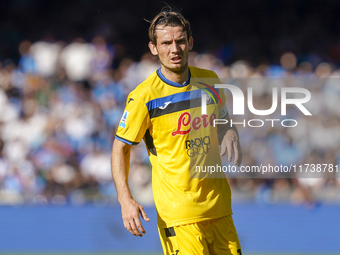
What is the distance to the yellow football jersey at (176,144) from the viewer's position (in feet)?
9.46

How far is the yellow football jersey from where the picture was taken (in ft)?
9.46

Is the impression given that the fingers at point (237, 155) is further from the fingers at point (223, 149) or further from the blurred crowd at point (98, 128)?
the blurred crowd at point (98, 128)

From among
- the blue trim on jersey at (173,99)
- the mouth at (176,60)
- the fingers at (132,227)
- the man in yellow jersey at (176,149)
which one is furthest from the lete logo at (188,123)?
the fingers at (132,227)

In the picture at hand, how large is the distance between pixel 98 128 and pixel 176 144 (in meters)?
4.61

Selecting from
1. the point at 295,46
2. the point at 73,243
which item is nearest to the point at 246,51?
the point at 295,46

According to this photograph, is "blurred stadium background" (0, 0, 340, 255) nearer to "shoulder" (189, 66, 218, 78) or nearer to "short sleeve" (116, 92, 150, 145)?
"shoulder" (189, 66, 218, 78)

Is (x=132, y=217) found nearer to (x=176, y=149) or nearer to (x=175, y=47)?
(x=176, y=149)

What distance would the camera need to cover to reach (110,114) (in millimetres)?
7363

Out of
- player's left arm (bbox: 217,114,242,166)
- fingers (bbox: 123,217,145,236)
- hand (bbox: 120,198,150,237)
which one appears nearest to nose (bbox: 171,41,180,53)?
player's left arm (bbox: 217,114,242,166)

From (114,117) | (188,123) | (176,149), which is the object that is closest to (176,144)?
(176,149)

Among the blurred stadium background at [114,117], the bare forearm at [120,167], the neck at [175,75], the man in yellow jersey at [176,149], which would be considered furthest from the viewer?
the blurred stadium background at [114,117]

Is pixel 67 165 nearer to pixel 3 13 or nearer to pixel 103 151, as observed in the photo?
pixel 103 151

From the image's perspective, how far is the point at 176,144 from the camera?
294 cm

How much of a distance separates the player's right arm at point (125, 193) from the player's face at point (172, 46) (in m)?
0.65
